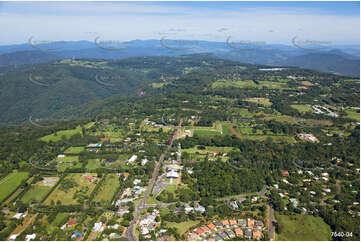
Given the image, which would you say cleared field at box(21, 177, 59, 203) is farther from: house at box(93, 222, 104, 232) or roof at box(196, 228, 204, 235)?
roof at box(196, 228, 204, 235)

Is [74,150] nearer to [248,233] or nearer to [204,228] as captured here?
[204,228]

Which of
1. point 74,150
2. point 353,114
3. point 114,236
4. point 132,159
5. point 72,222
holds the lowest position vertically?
point 72,222

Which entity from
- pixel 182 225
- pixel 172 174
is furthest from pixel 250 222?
pixel 172 174

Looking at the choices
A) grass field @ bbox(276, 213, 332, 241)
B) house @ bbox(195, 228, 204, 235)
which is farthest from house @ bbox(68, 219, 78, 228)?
grass field @ bbox(276, 213, 332, 241)

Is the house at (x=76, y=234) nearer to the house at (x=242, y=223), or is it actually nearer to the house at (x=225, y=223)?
the house at (x=225, y=223)

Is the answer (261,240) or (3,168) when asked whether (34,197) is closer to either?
(3,168)

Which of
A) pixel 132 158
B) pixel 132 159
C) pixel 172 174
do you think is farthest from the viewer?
pixel 132 158

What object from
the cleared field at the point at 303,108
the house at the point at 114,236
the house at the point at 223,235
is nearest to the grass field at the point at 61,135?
the house at the point at 114,236
